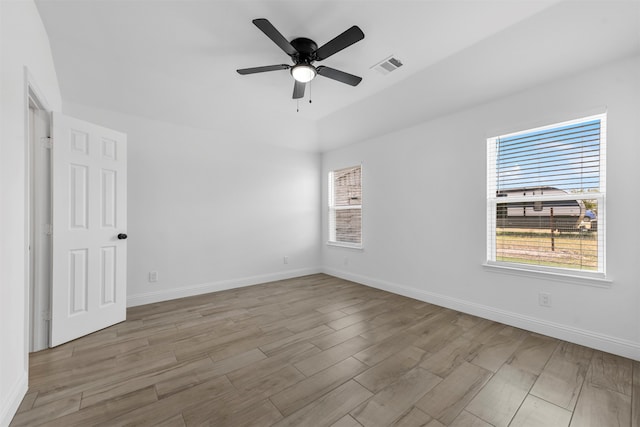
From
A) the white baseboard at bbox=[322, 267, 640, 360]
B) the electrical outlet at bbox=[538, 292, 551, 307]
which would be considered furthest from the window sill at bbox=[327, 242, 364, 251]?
the electrical outlet at bbox=[538, 292, 551, 307]

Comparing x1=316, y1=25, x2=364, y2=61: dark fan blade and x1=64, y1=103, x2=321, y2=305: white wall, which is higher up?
x1=316, y1=25, x2=364, y2=61: dark fan blade

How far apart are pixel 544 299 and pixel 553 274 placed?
270 mm

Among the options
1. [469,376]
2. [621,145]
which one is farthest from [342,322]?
[621,145]

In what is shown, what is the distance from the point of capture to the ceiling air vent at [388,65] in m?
2.74

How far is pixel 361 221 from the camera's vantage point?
15.3ft

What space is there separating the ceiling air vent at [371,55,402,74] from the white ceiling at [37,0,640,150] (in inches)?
2.4

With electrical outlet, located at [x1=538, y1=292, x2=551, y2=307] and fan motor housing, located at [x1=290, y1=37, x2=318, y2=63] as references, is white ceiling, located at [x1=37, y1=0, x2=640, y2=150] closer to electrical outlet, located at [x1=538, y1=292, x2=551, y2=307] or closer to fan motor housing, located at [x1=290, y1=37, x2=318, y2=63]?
fan motor housing, located at [x1=290, y1=37, x2=318, y2=63]

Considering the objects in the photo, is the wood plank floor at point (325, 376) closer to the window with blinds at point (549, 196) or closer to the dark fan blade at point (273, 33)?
the window with blinds at point (549, 196)

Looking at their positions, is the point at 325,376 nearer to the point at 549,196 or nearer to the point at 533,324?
the point at 533,324

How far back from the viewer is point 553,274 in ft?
8.47

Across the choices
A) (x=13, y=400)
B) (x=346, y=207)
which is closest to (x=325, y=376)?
(x=13, y=400)

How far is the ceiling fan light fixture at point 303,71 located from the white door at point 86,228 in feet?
6.87

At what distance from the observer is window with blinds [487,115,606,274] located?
2.43 m

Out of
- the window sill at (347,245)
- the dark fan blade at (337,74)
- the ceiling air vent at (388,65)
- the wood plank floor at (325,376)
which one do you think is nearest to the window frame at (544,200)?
the wood plank floor at (325,376)
